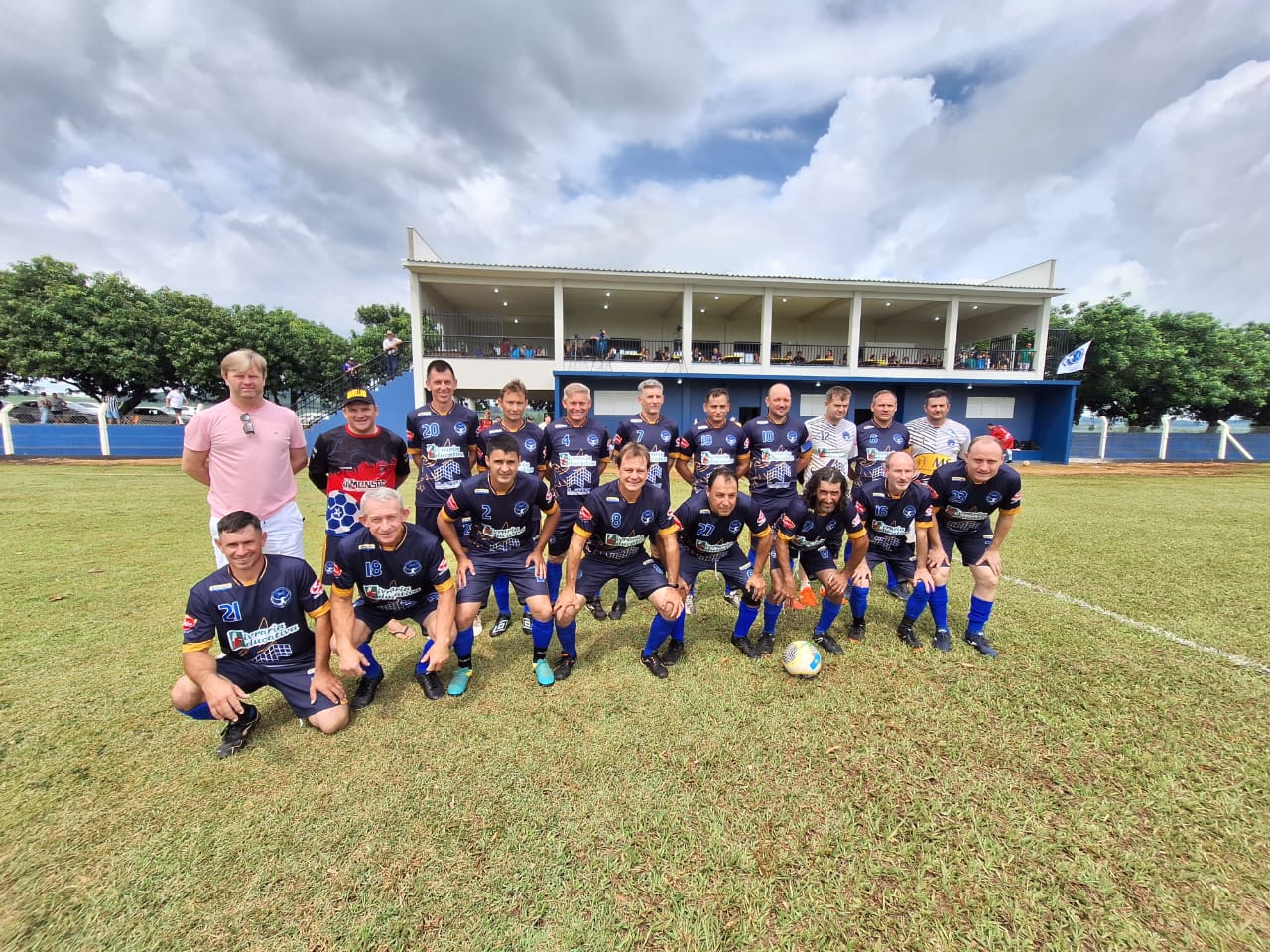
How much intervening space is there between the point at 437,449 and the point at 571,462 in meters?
1.18

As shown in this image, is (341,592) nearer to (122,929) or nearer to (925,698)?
(122,929)

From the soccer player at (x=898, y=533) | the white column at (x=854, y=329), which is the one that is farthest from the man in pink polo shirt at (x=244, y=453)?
the white column at (x=854, y=329)

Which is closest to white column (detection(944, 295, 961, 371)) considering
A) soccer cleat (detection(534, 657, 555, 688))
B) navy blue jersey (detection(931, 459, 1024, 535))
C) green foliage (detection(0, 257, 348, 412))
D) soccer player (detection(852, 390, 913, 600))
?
soccer player (detection(852, 390, 913, 600))

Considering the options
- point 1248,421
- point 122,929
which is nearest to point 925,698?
point 122,929

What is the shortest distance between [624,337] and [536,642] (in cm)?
2170

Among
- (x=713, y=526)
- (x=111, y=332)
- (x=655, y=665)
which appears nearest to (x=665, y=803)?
(x=655, y=665)

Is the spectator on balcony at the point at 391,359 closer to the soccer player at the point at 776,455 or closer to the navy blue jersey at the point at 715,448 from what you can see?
the navy blue jersey at the point at 715,448

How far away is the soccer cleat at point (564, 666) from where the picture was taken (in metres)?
3.45

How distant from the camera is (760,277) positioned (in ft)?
65.8

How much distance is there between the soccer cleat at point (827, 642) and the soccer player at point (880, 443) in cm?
122

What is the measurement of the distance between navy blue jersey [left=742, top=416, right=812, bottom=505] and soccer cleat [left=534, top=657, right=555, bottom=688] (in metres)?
2.43

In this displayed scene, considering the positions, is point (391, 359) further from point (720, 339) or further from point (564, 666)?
point (564, 666)

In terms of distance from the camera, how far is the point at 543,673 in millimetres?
3391

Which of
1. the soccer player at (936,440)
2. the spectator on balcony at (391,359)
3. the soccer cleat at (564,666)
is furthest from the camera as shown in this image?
the spectator on balcony at (391,359)
